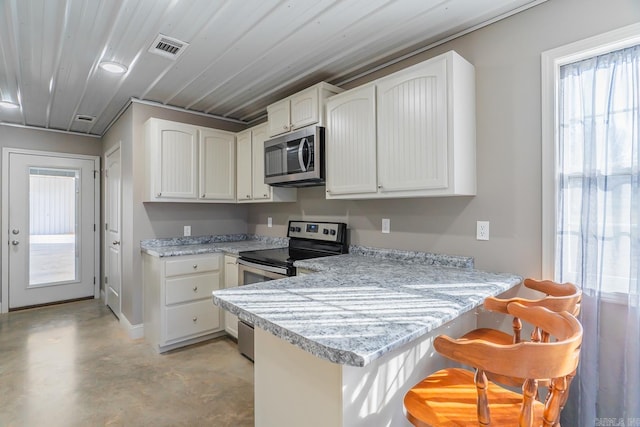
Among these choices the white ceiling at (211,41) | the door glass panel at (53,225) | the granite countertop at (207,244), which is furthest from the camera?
the door glass panel at (53,225)

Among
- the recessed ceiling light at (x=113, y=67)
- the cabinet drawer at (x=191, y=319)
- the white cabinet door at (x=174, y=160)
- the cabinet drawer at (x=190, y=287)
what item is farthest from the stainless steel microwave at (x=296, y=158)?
the cabinet drawer at (x=191, y=319)

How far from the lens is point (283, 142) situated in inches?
114

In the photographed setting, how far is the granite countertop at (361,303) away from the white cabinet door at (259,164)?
153 centimetres

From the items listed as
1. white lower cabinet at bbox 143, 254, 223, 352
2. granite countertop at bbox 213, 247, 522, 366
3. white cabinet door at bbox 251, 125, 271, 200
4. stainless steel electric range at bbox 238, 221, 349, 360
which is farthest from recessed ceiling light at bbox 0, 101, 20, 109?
granite countertop at bbox 213, 247, 522, 366

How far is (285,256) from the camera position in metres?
2.76

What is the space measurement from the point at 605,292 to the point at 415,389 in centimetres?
117

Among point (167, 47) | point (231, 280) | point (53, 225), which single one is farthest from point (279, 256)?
point (53, 225)

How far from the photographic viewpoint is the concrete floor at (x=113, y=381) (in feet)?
6.77

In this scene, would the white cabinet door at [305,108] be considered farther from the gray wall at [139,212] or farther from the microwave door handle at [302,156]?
the gray wall at [139,212]

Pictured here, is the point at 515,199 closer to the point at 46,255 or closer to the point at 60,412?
the point at 60,412

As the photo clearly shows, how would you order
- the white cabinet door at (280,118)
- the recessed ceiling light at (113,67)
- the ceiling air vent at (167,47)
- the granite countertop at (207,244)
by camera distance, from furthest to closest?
the granite countertop at (207,244) < the white cabinet door at (280,118) < the recessed ceiling light at (113,67) < the ceiling air vent at (167,47)

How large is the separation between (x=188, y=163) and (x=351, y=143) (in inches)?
75.0

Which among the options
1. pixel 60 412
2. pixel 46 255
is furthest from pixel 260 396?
pixel 46 255

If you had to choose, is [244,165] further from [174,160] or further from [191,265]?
[191,265]
